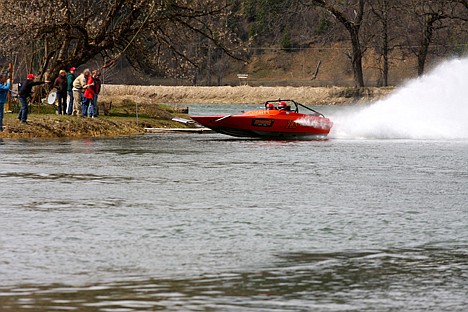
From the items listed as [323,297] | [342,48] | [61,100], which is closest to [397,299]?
[323,297]

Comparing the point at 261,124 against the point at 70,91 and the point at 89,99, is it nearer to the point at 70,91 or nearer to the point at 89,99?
the point at 89,99

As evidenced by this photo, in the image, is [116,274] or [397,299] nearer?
[397,299]

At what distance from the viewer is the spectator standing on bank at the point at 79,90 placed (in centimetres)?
3909

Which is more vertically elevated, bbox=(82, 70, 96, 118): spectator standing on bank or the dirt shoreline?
the dirt shoreline

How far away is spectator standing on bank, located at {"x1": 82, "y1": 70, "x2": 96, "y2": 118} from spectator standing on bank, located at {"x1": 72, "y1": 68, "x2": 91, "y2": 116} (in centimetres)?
18

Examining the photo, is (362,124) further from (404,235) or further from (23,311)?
(23,311)

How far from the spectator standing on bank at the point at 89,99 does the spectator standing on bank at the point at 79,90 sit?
182mm

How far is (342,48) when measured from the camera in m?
119

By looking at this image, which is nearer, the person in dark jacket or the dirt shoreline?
the person in dark jacket

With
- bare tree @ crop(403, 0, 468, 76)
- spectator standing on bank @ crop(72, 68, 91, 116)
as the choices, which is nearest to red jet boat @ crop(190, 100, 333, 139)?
spectator standing on bank @ crop(72, 68, 91, 116)

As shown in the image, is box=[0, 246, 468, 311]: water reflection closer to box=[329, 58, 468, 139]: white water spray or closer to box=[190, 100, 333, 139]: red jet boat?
box=[190, 100, 333, 139]: red jet boat

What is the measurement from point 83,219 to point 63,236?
167 cm

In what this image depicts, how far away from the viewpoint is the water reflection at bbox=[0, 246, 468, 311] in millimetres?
10641

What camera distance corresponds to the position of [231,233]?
15070mm
